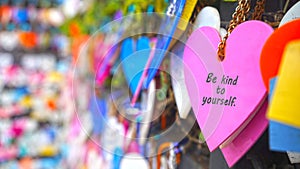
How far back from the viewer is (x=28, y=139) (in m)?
1.95

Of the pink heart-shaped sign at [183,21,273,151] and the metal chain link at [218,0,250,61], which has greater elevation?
the metal chain link at [218,0,250,61]

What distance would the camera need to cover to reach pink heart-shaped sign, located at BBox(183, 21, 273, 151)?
298 millimetres

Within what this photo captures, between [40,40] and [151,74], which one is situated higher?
[40,40]

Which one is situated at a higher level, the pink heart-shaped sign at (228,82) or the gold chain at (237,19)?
the gold chain at (237,19)

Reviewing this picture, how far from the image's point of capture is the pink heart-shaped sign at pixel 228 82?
30 centimetres

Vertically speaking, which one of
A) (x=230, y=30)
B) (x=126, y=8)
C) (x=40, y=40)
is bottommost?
(x=230, y=30)

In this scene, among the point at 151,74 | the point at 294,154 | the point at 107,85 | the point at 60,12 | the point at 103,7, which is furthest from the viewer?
the point at 60,12

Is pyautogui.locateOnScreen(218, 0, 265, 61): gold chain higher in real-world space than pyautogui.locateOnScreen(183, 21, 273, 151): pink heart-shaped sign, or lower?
higher

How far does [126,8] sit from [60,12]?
1288 mm

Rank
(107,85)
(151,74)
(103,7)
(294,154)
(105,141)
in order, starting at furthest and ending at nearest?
(103,7) → (107,85) → (105,141) → (151,74) → (294,154)

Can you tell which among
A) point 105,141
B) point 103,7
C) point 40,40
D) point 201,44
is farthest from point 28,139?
point 201,44

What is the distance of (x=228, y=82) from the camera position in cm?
33

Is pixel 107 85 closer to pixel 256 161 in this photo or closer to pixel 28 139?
pixel 256 161

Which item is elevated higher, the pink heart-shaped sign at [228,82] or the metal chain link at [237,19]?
the metal chain link at [237,19]
